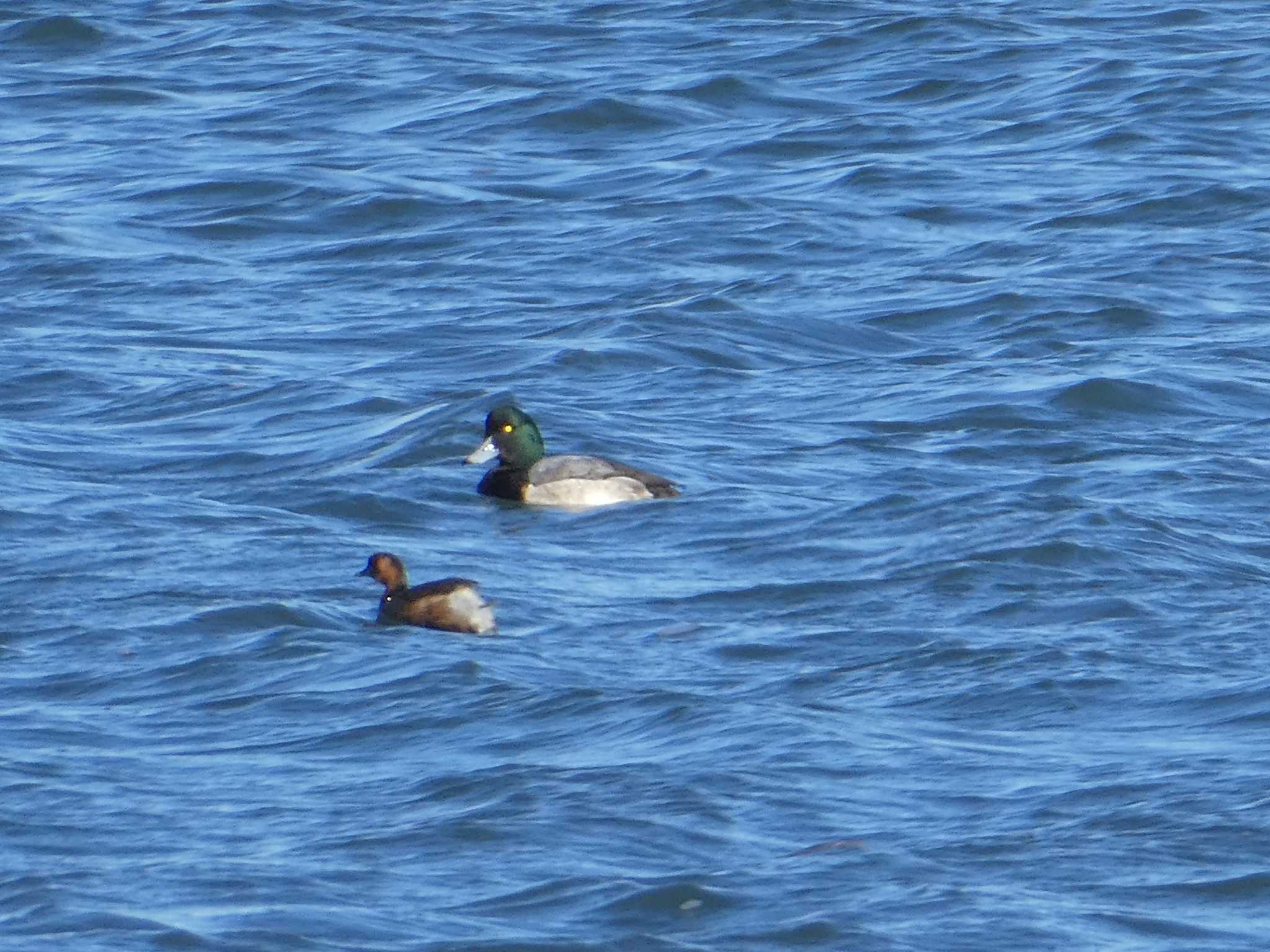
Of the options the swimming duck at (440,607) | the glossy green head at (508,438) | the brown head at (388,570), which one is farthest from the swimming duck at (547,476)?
the swimming duck at (440,607)

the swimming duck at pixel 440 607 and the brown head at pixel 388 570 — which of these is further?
the brown head at pixel 388 570

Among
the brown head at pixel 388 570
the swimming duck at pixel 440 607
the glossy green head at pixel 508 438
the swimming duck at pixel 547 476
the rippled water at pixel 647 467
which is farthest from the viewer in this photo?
the glossy green head at pixel 508 438

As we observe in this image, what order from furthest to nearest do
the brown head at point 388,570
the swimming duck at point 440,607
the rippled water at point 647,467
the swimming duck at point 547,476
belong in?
1. the swimming duck at point 547,476
2. the brown head at point 388,570
3. the swimming duck at point 440,607
4. the rippled water at point 647,467

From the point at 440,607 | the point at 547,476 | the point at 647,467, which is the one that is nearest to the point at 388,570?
the point at 440,607

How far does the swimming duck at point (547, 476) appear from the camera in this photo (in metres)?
11.9

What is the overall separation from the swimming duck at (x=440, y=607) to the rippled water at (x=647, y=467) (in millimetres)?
83

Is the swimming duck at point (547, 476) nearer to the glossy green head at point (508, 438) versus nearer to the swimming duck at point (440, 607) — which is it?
the glossy green head at point (508, 438)

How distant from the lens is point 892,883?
282 inches

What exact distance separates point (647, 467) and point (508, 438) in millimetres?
660

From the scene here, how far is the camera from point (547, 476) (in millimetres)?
12125

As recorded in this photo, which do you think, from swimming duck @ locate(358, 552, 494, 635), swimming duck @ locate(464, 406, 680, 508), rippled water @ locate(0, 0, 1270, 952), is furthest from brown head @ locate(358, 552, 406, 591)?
swimming duck @ locate(464, 406, 680, 508)

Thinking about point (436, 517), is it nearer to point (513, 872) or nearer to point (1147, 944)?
point (513, 872)

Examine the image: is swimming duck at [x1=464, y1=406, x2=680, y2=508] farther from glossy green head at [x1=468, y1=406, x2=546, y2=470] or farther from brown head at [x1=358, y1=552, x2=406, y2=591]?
brown head at [x1=358, y1=552, x2=406, y2=591]

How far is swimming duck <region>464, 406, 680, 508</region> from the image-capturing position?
39.1 feet
